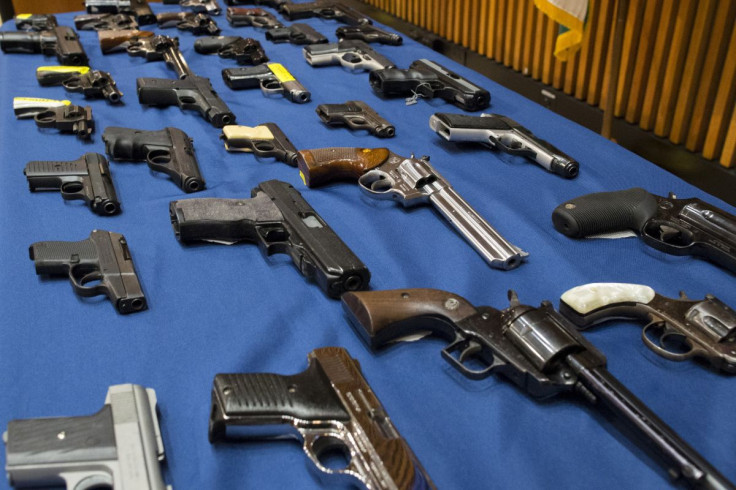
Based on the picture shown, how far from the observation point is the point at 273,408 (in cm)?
171

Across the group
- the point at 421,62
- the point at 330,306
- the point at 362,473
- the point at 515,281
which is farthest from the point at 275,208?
the point at 421,62

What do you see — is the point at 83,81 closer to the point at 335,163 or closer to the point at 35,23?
the point at 35,23

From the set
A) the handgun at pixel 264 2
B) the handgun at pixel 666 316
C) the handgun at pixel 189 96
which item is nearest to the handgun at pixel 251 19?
the handgun at pixel 264 2

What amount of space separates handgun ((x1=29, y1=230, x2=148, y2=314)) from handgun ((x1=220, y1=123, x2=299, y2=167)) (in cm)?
107

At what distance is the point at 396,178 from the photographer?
118 inches

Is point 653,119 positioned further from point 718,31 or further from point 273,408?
point 273,408

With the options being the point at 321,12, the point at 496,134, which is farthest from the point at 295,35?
the point at 496,134

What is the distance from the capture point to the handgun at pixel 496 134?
3287 mm

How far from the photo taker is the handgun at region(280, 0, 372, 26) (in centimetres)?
561

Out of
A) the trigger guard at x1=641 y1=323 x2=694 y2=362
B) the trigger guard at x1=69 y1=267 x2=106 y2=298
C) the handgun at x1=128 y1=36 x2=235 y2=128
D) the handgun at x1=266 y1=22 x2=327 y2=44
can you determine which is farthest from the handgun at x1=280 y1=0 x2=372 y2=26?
the trigger guard at x1=641 y1=323 x2=694 y2=362

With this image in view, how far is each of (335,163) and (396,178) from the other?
31 cm

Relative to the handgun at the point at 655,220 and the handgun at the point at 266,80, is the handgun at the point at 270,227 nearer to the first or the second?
the handgun at the point at 655,220

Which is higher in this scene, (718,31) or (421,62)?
(718,31)

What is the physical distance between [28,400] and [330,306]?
101cm
